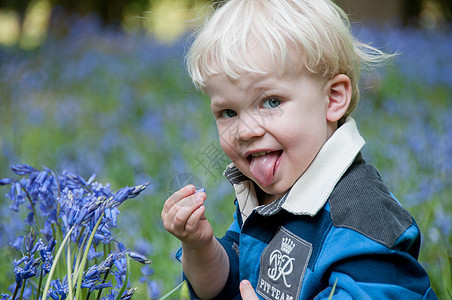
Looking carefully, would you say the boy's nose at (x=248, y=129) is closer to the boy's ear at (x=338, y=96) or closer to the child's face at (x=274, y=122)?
Answer: the child's face at (x=274, y=122)

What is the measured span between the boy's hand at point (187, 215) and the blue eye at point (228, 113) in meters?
0.23

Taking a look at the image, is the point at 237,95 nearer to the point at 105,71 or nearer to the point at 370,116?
the point at 370,116

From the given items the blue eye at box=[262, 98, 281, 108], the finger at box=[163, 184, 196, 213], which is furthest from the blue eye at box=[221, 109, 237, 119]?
the finger at box=[163, 184, 196, 213]

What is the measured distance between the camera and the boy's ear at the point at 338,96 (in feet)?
4.98

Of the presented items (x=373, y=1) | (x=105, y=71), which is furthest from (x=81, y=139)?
(x=373, y=1)

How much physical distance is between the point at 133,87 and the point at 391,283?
568 centimetres

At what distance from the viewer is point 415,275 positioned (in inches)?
53.0

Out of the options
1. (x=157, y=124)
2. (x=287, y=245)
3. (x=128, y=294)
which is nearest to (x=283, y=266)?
(x=287, y=245)

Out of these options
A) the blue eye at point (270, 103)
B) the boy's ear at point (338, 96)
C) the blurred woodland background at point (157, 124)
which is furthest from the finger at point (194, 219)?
the boy's ear at point (338, 96)

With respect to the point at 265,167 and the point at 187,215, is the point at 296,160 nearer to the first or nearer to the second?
the point at 265,167

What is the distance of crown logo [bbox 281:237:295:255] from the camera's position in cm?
145

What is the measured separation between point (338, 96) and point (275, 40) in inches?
10.4

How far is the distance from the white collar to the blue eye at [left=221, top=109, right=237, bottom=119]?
25 centimetres

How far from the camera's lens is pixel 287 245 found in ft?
4.80
